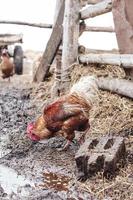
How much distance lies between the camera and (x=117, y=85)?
4879mm

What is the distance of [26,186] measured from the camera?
3.31 m

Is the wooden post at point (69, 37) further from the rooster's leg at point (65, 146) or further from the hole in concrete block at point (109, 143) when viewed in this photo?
the hole in concrete block at point (109, 143)

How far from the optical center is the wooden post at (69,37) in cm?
568

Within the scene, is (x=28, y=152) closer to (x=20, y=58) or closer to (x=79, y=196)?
(x=79, y=196)

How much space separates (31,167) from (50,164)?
0.57 ft

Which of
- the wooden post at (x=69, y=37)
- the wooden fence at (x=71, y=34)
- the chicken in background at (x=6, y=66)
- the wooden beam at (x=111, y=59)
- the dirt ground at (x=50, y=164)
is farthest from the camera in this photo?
the chicken in background at (x=6, y=66)

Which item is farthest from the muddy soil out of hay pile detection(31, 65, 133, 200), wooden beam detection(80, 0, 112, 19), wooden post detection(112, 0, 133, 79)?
wooden beam detection(80, 0, 112, 19)

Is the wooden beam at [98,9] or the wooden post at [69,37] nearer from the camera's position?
the wooden beam at [98,9]

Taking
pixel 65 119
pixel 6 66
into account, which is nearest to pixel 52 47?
pixel 65 119

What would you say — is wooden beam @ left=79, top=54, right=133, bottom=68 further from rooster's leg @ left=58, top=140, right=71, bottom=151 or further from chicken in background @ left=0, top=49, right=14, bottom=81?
chicken in background @ left=0, top=49, right=14, bottom=81

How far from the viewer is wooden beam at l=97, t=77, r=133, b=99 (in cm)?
461

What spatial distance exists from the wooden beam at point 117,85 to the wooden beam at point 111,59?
0.66 ft

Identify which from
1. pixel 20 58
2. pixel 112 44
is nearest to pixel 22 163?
pixel 20 58

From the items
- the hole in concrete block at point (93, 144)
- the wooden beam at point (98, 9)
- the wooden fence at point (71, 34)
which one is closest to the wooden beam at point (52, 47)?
the wooden fence at point (71, 34)
